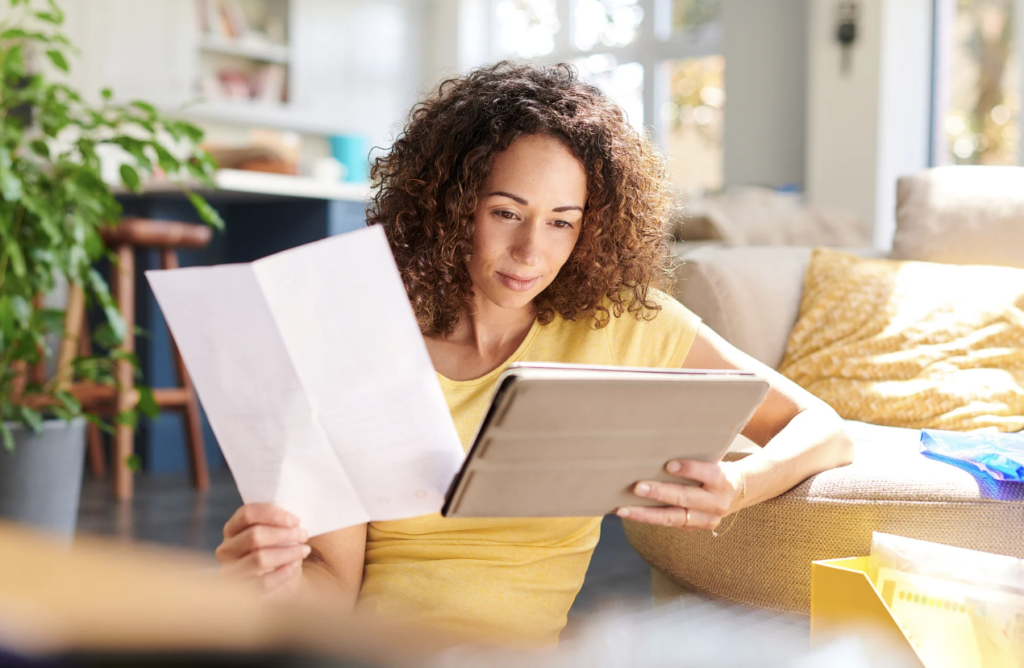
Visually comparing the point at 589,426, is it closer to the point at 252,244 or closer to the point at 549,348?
the point at 549,348

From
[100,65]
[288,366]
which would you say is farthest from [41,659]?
[100,65]

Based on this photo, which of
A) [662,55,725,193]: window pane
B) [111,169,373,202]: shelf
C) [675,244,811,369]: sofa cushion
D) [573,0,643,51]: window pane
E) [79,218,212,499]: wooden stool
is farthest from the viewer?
[573,0,643,51]: window pane

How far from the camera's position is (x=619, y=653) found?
0.25m

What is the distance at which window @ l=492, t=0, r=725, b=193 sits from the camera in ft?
18.7

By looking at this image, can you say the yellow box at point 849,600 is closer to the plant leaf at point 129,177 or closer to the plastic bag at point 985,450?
the plastic bag at point 985,450

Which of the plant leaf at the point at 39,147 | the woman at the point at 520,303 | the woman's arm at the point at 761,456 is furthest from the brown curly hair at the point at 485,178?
the plant leaf at the point at 39,147

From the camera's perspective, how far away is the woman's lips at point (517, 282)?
1.11 meters

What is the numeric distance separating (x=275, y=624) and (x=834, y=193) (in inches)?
190

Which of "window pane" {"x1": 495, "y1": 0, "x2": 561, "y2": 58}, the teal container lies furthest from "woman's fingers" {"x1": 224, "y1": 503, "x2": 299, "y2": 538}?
"window pane" {"x1": 495, "y1": 0, "x2": 561, "y2": 58}

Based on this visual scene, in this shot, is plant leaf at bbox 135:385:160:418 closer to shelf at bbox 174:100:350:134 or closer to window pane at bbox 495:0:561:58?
shelf at bbox 174:100:350:134

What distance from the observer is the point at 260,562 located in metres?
0.81

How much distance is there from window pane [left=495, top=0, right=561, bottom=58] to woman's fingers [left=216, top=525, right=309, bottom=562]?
5.95 metres

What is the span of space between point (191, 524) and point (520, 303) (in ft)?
6.36

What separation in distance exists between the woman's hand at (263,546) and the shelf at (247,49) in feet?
17.4
